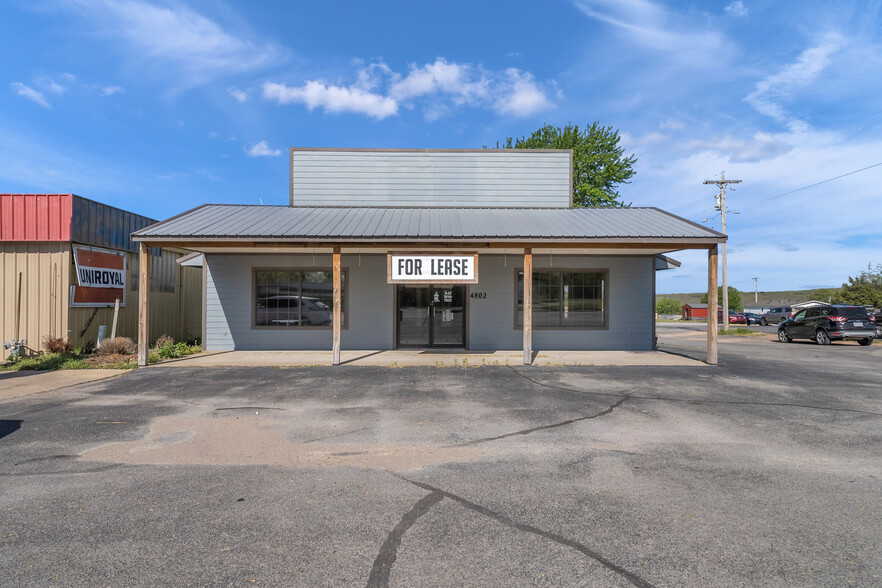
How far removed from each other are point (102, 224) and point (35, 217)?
5.31 feet

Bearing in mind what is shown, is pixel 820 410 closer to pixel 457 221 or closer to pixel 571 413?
pixel 571 413

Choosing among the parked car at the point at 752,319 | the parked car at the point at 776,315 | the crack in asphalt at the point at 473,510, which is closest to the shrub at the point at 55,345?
the crack in asphalt at the point at 473,510

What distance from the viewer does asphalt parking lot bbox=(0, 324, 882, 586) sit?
2.93 m

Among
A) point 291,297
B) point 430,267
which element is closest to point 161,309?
point 291,297

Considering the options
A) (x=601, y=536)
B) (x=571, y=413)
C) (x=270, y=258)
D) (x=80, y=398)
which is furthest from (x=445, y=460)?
(x=270, y=258)

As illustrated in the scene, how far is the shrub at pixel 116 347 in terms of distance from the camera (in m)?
12.3

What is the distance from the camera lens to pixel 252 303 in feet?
46.5

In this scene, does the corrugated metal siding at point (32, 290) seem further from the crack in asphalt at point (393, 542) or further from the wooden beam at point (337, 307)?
the crack in asphalt at point (393, 542)

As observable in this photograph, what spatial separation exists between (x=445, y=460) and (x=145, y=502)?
280cm

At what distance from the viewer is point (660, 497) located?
3975mm

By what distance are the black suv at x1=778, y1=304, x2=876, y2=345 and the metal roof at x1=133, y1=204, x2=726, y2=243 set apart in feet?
35.6

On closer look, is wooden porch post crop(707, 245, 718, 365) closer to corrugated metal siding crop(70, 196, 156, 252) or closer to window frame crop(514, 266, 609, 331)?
window frame crop(514, 266, 609, 331)

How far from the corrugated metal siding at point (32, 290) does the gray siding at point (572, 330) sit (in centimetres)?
1176

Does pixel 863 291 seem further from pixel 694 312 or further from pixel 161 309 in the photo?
pixel 161 309
